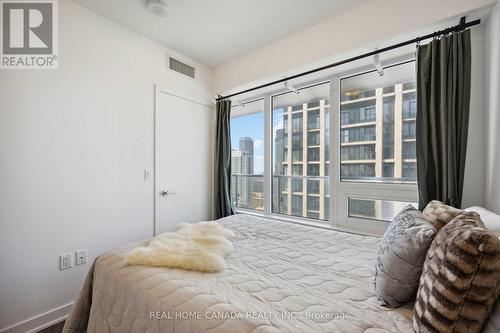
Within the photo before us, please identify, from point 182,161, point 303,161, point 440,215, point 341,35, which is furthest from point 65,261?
point 341,35

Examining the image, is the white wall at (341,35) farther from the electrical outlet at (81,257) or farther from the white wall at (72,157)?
the electrical outlet at (81,257)

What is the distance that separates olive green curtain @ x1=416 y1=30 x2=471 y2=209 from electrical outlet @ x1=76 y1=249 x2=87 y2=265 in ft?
9.54

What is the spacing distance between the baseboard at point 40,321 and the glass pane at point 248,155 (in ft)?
6.93

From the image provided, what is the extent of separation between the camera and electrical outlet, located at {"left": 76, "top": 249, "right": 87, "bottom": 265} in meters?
1.97

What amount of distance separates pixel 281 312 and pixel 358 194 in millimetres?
1753

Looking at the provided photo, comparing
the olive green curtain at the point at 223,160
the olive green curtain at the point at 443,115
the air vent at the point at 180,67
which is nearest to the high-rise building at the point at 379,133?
the olive green curtain at the point at 443,115

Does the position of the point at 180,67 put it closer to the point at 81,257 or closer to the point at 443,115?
the point at 81,257

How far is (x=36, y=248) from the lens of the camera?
69.4 inches

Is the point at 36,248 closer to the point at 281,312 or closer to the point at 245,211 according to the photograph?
the point at 281,312

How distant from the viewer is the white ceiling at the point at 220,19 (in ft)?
6.50

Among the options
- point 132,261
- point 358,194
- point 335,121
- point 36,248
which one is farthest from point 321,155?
point 36,248

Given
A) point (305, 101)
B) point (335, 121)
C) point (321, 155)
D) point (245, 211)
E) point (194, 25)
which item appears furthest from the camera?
point (245, 211)

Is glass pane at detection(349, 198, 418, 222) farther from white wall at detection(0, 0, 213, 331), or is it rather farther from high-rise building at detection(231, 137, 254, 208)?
white wall at detection(0, 0, 213, 331)

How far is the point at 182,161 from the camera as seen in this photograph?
9.61 feet
